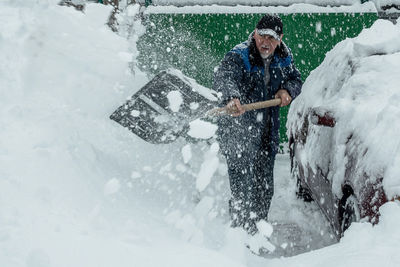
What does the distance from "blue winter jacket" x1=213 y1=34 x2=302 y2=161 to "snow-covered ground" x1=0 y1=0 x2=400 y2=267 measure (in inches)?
27.0

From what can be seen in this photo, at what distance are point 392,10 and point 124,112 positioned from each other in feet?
15.5

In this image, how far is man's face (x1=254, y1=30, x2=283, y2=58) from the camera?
3.93 m

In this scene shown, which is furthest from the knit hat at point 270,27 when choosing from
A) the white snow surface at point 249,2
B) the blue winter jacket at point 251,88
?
Result: the white snow surface at point 249,2

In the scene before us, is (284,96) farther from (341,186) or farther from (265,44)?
(341,186)

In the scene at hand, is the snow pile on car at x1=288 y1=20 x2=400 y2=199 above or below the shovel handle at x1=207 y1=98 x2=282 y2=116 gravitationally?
above

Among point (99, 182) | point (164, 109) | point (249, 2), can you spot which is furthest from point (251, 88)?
point (249, 2)

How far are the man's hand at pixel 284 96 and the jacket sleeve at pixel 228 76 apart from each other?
357 millimetres

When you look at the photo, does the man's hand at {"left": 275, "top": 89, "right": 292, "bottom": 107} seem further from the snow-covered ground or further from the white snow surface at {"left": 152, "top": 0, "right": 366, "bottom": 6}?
the white snow surface at {"left": 152, "top": 0, "right": 366, "bottom": 6}

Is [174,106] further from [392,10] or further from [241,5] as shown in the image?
[392,10]

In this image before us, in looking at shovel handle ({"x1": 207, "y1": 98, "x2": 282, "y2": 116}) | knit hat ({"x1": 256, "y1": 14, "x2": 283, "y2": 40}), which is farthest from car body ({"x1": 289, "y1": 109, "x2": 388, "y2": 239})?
knit hat ({"x1": 256, "y1": 14, "x2": 283, "y2": 40})

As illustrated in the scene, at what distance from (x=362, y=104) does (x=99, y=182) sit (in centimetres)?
196

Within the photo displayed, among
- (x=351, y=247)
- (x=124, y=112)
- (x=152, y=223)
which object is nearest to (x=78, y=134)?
(x=124, y=112)

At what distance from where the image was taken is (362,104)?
3.01 m

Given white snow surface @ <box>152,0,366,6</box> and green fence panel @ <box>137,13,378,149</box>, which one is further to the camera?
white snow surface @ <box>152,0,366,6</box>
